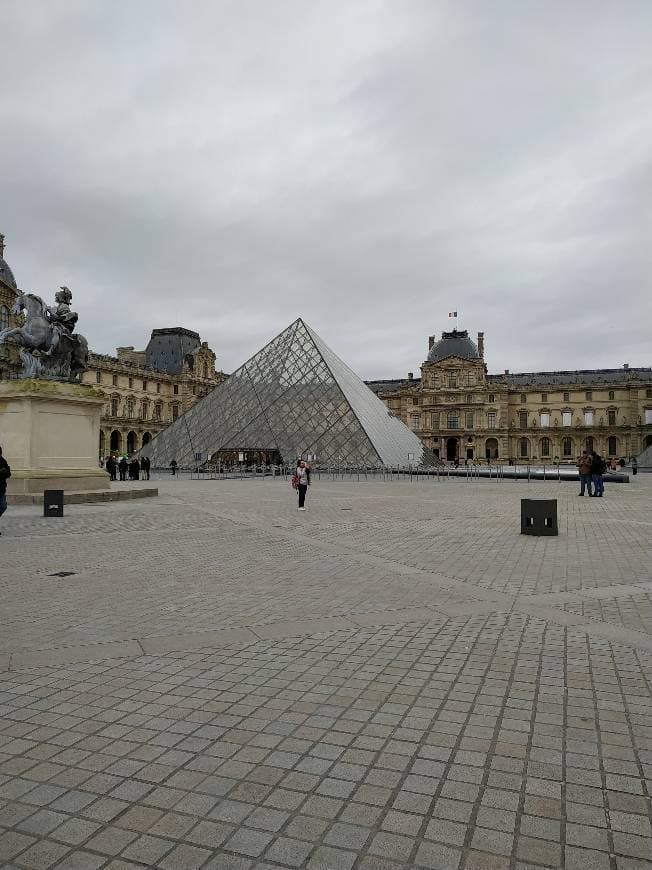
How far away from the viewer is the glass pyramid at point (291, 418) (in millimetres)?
37156

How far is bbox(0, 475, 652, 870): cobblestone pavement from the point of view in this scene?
238 centimetres

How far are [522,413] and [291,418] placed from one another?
64.4 meters

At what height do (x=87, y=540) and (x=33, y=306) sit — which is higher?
(x=33, y=306)

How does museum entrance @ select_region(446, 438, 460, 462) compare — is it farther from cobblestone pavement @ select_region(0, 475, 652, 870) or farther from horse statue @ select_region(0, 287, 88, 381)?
cobblestone pavement @ select_region(0, 475, 652, 870)

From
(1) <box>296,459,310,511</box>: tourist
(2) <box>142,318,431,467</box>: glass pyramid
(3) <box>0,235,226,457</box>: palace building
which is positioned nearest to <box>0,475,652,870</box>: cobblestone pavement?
(1) <box>296,459,310,511</box>: tourist

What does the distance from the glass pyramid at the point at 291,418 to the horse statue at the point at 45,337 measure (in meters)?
19.7

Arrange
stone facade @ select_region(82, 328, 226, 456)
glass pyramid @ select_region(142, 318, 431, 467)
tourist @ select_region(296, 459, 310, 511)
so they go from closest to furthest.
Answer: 1. tourist @ select_region(296, 459, 310, 511)
2. glass pyramid @ select_region(142, 318, 431, 467)
3. stone facade @ select_region(82, 328, 226, 456)

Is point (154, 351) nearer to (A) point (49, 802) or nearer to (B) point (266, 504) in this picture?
(B) point (266, 504)

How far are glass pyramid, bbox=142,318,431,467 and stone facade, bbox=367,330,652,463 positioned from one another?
51191 mm

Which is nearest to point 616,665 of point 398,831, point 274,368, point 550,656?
point 550,656

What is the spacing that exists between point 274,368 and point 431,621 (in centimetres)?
3763

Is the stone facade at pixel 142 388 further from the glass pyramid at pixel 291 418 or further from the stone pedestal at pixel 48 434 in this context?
the stone pedestal at pixel 48 434

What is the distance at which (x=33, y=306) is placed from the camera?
18.0 meters

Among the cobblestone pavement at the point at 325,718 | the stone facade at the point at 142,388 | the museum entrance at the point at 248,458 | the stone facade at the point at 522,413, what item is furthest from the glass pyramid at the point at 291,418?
the stone facade at the point at 522,413
